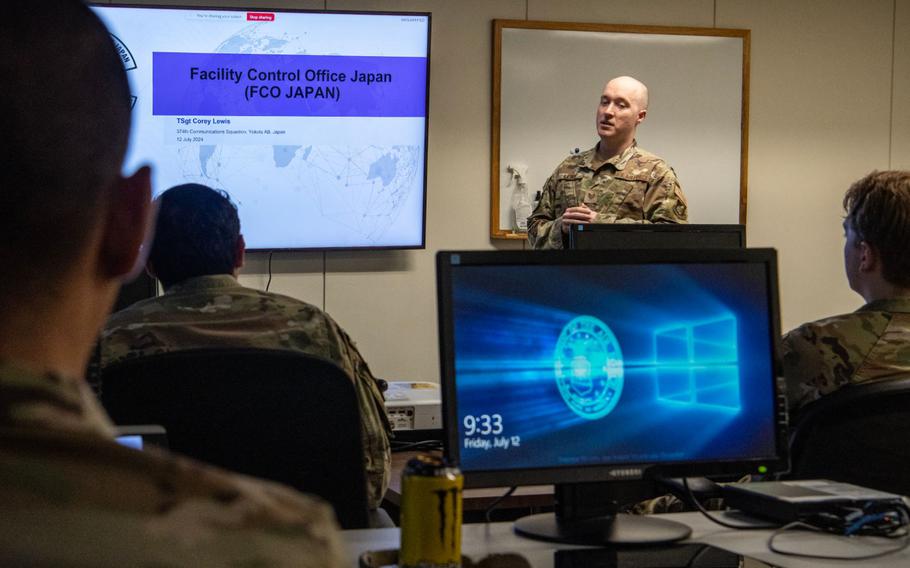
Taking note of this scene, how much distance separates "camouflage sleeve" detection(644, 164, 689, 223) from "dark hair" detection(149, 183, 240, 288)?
2337 mm

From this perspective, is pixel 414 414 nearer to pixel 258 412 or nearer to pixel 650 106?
pixel 258 412

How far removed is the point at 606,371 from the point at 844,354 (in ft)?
2.30

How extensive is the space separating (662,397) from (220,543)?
1.21 m

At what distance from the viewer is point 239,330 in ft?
6.82

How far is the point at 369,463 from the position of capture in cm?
214

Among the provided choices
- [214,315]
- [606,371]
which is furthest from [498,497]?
[214,315]

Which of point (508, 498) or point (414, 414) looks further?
point (414, 414)

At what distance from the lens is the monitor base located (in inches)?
63.1

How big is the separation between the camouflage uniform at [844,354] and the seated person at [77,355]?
5.45ft

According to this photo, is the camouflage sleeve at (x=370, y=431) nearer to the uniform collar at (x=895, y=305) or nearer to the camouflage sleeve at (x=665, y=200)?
the uniform collar at (x=895, y=305)

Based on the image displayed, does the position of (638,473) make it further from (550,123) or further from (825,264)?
(825,264)

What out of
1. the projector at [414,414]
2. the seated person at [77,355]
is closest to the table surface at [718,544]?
the seated person at [77,355]

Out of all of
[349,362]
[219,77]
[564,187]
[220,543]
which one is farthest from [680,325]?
[219,77]

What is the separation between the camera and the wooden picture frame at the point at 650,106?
16.2ft
